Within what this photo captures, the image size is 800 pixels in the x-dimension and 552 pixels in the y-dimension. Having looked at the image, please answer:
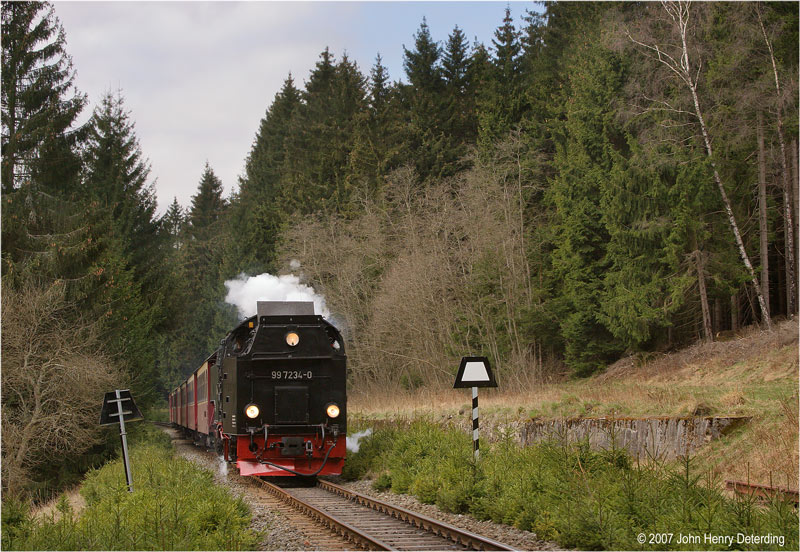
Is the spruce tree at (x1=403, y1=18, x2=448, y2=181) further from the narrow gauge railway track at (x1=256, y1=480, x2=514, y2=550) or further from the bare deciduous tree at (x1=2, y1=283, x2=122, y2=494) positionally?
the narrow gauge railway track at (x1=256, y1=480, x2=514, y2=550)

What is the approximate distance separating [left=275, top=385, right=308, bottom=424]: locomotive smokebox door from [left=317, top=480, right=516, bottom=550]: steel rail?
1.90 meters

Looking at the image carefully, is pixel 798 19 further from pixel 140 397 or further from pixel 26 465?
pixel 140 397

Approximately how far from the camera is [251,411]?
46.4 ft

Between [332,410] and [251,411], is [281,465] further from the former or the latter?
[332,410]

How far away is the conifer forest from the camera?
943 inches

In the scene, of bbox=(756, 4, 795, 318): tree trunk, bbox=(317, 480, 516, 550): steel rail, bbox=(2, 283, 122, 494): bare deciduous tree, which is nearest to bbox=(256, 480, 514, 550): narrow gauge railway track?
bbox=(317, 480, 516, 550): steel rail

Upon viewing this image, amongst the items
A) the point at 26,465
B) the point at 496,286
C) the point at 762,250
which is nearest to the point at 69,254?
the point at 26,465

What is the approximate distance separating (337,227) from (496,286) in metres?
13.6

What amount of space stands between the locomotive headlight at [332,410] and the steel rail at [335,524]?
1.65 metres

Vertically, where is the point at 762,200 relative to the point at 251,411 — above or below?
above

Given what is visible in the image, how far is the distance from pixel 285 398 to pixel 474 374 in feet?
13.8

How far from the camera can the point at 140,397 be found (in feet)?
112

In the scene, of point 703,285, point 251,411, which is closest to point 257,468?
point 251,411

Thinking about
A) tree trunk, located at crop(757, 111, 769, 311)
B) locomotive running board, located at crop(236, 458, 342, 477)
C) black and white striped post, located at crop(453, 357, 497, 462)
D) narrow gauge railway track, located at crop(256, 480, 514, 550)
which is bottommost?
narrow gauge railway track, located at crop(256, 480, 514, 550)
